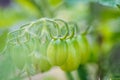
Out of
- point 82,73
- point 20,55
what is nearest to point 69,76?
point 82,73

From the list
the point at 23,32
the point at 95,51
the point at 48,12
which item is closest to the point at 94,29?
the point at 95,51

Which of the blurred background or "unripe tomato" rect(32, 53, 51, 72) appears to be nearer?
"unripe tomato" rect(32, 53, 51, 72)

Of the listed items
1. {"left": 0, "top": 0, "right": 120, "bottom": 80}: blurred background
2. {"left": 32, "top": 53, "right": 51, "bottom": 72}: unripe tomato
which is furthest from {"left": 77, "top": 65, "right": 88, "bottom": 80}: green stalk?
{"left": 32, "top": 53, "right": 51, "bottom": 72}: unripe tomato

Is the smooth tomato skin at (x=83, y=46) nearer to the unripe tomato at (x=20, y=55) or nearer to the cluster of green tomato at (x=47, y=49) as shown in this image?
the cluster of green tomato at (x=47, y=49)

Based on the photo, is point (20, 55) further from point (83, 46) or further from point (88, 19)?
point (88, 19)

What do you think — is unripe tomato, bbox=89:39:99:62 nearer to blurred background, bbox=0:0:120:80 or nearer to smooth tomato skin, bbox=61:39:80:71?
blurred background, bbox=0:0:120:80

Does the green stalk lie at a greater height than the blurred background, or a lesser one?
lesser

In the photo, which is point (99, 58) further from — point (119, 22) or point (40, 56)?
point (40, 56)
